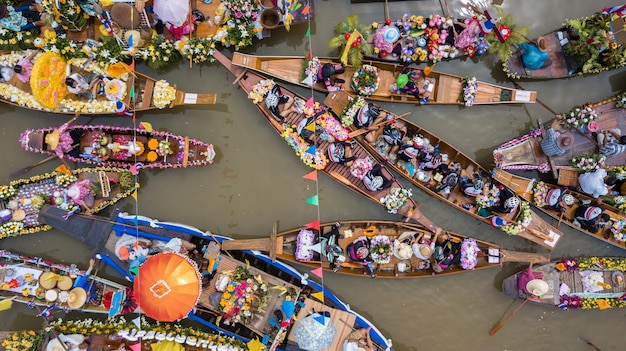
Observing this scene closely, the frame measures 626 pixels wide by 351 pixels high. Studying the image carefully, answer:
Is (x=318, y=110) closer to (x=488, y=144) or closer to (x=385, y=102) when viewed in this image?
(x=385, y=102)

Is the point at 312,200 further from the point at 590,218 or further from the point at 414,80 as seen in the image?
the point at 590,218

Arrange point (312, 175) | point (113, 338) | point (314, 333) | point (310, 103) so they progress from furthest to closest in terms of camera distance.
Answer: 1. point (312, 175)
2. point (310, 103)
3. point (113, 338)
4. point (314, 333)

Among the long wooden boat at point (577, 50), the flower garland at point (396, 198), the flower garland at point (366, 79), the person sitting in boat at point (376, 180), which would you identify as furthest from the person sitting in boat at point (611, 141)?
the flower garland at point (366, 79)

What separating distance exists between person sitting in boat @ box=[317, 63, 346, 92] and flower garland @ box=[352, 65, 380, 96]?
0.26 metres

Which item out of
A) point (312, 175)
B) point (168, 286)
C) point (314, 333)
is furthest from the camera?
point (312, 175)

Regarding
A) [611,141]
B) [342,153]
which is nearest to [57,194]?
[342,153]

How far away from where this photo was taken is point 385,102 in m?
8.66

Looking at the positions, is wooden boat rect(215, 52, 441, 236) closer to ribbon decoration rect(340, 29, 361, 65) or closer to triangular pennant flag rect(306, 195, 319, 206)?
triangular pennant flag rect(306, 195, 319, 206)

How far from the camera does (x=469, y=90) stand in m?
8.26

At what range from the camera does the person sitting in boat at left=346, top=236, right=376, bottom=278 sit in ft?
25.8

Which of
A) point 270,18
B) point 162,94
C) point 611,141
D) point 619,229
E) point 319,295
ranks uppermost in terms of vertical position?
point 270,18

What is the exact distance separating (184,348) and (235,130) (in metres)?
4.31

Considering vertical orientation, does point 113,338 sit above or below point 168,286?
below

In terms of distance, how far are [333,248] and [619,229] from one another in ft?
18.7
